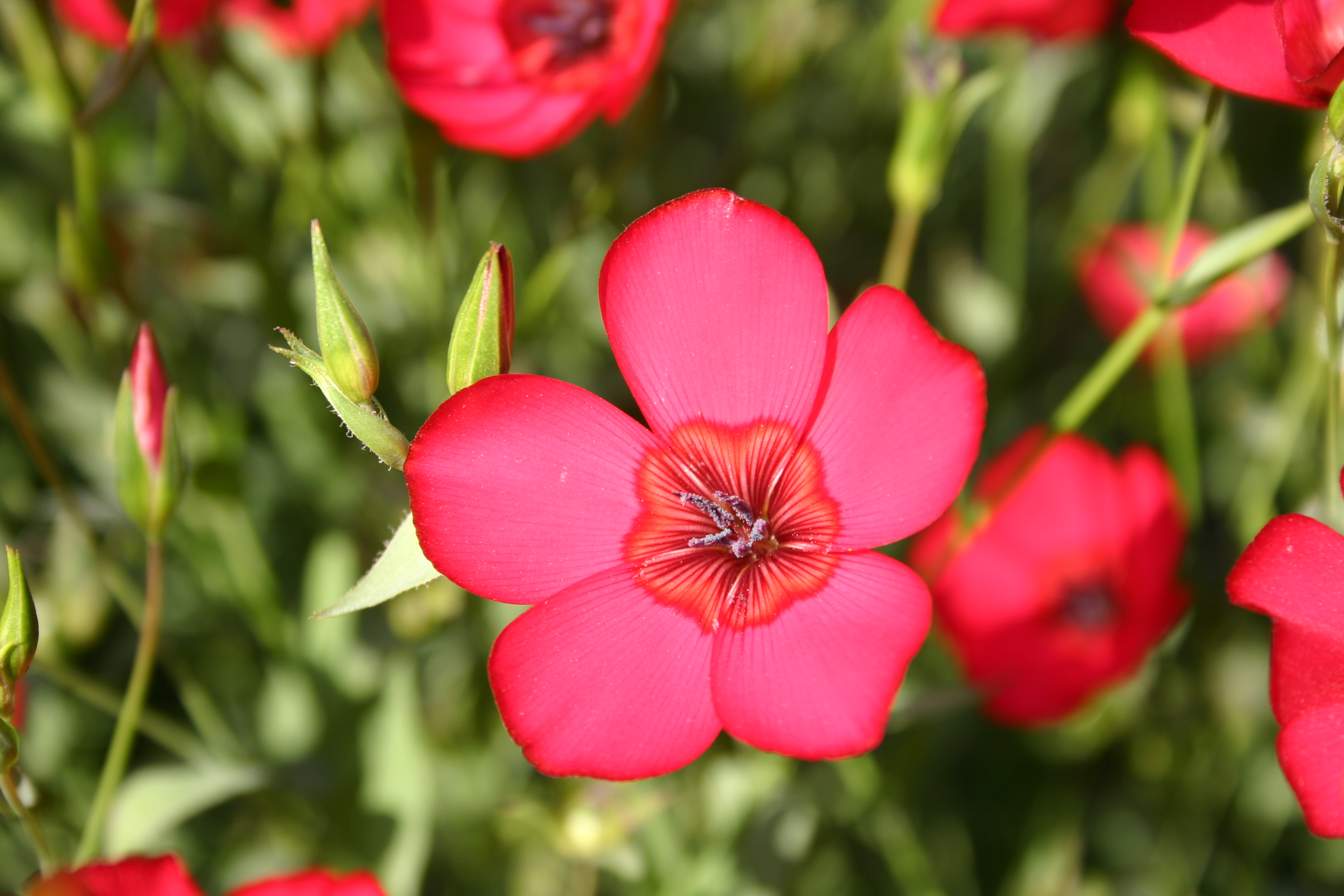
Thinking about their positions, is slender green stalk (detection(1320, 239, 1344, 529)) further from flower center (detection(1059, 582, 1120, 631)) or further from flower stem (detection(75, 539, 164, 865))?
flower stem (detection(75, 539, 164, 865))

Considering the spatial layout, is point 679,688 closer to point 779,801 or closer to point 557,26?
point 779,801

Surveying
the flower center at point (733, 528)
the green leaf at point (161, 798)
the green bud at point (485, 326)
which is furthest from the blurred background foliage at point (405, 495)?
the green bud at point (485, 326)

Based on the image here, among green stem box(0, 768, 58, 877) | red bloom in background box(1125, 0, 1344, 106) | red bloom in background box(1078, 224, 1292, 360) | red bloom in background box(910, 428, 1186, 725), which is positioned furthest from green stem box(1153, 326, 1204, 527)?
green stem box(0, 768, 58, 877)

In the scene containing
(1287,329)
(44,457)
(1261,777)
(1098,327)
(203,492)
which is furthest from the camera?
(1098,327)

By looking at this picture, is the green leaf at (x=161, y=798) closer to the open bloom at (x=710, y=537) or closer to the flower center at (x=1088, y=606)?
the open bloom at (x=710, y=537)

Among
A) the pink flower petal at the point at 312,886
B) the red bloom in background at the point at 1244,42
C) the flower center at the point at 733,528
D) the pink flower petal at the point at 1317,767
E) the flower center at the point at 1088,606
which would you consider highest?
the red bloom in background at the point at 1244,42

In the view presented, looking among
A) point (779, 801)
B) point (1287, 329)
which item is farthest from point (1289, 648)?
point (1287, 329)
